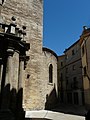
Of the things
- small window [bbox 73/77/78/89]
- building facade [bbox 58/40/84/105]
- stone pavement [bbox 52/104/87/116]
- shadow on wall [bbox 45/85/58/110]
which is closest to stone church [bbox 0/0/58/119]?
shadow on wall [bbox 45/85/58/110]

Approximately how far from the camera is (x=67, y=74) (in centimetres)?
3103

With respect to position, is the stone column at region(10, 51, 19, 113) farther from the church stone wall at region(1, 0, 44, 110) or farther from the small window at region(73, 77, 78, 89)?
the small window at region(73, 77, 78, 89)

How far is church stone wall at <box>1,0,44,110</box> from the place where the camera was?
13.9 m

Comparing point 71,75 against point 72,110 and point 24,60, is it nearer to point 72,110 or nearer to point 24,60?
point 72,110

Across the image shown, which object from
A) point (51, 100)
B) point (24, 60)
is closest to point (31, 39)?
point (24, 60)

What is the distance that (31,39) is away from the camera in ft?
Answer: 49.7

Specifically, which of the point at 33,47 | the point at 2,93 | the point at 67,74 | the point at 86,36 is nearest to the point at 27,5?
the point at 33,47

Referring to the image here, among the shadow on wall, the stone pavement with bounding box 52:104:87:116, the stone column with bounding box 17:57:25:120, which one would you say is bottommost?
the stone pavement with bounding box 52:104:87:116

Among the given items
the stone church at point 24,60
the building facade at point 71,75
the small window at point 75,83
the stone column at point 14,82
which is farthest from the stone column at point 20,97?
the small window at point 75,83

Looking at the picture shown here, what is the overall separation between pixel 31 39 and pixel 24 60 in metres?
6.11

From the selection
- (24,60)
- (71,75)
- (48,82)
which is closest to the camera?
(24,60)

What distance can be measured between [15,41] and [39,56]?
747cm

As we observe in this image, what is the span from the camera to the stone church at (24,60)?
24.9ft

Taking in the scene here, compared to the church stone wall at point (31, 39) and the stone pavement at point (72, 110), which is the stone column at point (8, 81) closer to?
the church stone wall at point (31, 39)
